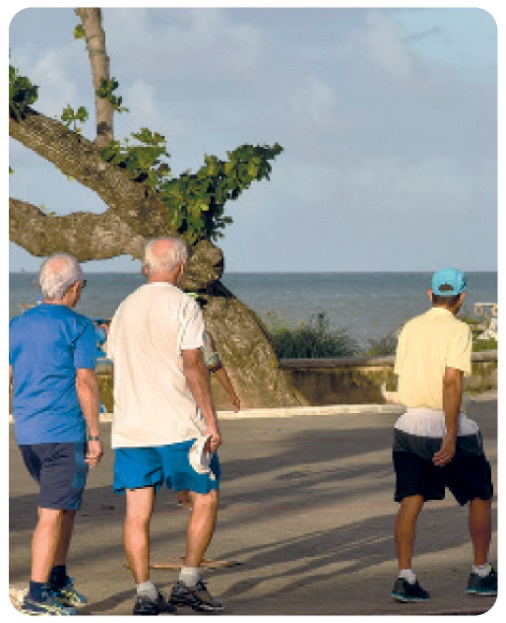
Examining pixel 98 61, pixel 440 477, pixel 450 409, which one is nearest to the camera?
pixel 450 409

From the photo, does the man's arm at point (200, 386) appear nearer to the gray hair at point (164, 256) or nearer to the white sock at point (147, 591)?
the gray hair at point (164, 256)

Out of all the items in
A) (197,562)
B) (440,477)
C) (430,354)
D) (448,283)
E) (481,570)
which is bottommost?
(481,570)

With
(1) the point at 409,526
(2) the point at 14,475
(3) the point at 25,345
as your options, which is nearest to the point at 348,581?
(1) the point at 409,526

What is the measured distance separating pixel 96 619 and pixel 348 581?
1943mm

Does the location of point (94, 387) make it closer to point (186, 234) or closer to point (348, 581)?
point (348, 581)

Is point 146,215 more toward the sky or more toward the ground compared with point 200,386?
more toward the sky

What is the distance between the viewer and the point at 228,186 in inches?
816

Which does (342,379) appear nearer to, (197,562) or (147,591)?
(197,562)

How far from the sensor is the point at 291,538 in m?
11.2

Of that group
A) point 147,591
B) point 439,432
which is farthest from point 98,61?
point 147,591

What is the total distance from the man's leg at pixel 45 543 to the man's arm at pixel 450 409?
2294 millimetres

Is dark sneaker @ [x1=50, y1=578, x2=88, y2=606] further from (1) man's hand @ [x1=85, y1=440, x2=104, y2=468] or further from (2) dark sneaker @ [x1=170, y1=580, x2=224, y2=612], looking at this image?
(1) man's hand @ [x1=85, y1=440, x2=104, y2=468]

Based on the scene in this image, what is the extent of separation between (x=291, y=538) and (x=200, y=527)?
8.42 ft

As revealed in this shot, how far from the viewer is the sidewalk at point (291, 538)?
8992 millimetres
